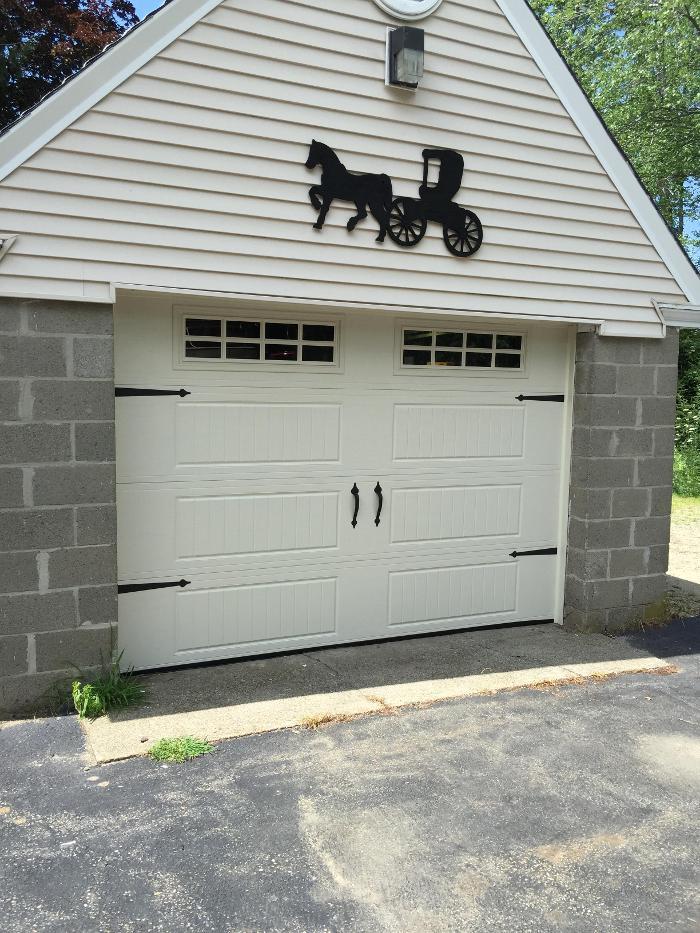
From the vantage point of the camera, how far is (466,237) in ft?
17.8

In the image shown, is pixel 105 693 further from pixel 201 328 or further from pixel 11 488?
pixel 201 328

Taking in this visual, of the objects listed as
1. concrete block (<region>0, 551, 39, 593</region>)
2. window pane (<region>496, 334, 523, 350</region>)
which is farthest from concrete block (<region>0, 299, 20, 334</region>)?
window pane (<region>496, 334, 523, 350</region>)

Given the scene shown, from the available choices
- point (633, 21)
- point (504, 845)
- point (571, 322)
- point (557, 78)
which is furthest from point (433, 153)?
point (633, 21)

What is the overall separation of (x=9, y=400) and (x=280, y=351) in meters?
1.80

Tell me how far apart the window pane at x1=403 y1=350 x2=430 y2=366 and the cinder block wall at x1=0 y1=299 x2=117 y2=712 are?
2194mm

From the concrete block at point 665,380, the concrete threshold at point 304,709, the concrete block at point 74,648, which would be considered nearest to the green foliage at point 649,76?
the concrete block at point 665,380

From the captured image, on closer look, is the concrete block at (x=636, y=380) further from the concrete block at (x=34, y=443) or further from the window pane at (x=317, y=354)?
the concrete block at (x=34, y=443)

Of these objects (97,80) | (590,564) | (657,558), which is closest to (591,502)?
(590,564)

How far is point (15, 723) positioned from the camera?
4.37 meters

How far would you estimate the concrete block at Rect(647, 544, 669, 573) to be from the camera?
646cm

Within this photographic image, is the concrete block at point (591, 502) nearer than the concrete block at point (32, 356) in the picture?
No

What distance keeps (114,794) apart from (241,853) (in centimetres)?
79

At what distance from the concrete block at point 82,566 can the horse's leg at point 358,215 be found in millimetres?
2496

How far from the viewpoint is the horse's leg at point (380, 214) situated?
5.10 metres
